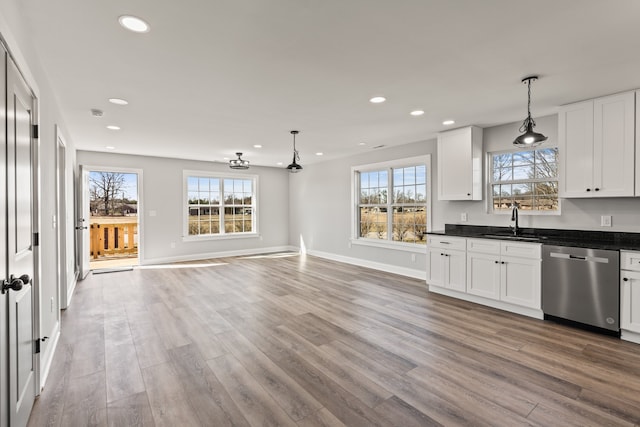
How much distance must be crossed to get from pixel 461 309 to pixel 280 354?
2452 mm

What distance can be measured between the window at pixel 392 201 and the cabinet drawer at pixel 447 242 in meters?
0.61

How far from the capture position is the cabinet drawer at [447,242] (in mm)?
4402

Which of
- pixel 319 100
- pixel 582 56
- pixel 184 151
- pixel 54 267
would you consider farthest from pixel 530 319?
pixel 184 151

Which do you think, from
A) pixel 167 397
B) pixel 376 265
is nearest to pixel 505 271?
pixel 376 265

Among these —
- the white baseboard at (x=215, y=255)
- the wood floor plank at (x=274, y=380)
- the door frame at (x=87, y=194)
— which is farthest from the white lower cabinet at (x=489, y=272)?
the door frame at (x=87, y=194)

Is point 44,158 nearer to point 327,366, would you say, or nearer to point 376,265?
point 327,366

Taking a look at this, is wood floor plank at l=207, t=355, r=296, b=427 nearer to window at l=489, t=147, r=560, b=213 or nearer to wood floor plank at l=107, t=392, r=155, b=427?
wood floor plank at l=107, t=392, r=155, b=427

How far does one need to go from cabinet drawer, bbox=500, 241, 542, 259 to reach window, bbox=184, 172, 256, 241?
636 cm

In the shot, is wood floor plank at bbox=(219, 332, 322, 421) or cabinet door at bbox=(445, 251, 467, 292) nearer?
wood floor plank at bbox=(219, 332, 322, 421)

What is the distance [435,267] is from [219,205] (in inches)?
223

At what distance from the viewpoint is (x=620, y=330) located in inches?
123

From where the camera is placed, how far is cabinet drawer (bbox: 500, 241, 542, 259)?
12.0 ft

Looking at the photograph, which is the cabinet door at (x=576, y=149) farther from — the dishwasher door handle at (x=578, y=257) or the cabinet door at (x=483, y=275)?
the cabinet door at (x=483, y=275)

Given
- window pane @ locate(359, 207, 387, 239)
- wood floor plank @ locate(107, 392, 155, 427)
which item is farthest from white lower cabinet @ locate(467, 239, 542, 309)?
wood floor plank @ locate(107, 392, 155, 427)
